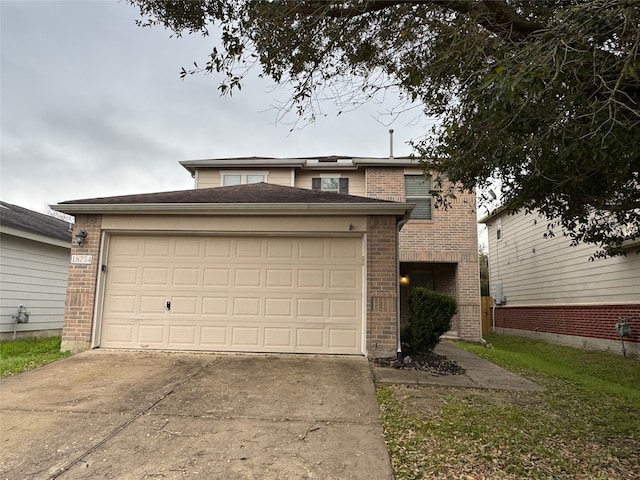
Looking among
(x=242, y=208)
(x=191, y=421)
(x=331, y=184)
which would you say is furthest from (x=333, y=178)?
(x=191, y=421)

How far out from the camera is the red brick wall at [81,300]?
22.5ft

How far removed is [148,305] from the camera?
7051mm

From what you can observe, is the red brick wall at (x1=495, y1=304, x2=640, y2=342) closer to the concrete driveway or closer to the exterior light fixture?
the concrete driveway

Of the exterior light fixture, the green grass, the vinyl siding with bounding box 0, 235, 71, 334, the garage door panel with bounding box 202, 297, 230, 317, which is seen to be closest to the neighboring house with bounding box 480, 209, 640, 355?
the garage door panel with bounding box 202, 297, 230, 317

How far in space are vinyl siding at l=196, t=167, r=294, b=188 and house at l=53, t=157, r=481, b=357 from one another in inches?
201

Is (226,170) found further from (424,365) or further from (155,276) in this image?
(424,365)

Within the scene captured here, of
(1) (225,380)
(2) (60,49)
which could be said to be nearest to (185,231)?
(1) (225,380)

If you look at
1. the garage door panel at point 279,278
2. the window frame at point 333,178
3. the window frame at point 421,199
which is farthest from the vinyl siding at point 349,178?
the garage door panel at point 279,278

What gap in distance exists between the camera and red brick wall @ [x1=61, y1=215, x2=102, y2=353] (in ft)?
22.5

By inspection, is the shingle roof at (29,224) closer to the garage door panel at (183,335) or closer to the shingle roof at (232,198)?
the shingle roof at (232,198)

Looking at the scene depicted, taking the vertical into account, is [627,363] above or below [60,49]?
below

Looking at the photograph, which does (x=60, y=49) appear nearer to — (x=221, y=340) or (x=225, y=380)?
(x=221, y=340)

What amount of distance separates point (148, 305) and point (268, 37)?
508 cm

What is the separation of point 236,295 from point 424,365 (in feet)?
11.6
